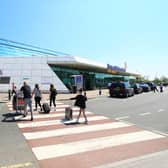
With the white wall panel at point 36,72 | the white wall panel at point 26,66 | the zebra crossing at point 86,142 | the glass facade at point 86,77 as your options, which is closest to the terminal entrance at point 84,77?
the glass facade at point 86,77

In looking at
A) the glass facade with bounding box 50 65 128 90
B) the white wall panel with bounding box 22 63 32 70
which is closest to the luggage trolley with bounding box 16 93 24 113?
the glass facade with bounding box 50 65 128 90

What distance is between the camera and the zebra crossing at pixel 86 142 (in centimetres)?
633

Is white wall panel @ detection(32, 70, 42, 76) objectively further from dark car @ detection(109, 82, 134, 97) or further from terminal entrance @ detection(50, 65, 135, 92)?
dark car @ detection(109, 82, 134, 97)

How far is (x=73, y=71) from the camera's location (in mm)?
47812

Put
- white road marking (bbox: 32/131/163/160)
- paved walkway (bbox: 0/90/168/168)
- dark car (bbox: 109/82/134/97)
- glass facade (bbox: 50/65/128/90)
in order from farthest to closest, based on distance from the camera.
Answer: glass facade (bbox: 50/65/128/90), dark car (bbox: 109/82/134/97), white road marking (bbox: 32/131/163/160), paved walkway (bbox: 0/90/168/168)

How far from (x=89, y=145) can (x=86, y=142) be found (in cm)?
37

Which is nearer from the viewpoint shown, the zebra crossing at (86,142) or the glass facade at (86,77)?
the zebra crossing at (86,142)

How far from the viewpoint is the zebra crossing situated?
6.33 m

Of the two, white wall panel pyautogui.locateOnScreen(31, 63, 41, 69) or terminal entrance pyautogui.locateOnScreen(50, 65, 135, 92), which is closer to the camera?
white wall panel pyautogui.locateOnScreen(31, 63, 41, 69)

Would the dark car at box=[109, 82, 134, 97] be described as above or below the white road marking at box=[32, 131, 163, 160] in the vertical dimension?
above

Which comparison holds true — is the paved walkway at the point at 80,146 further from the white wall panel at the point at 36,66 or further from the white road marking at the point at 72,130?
the white wall panel at the point at 36,66

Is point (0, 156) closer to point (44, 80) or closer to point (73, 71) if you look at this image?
point (44, 80)

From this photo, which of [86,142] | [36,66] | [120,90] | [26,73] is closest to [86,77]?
[36,66]

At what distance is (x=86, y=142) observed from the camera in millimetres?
7930
